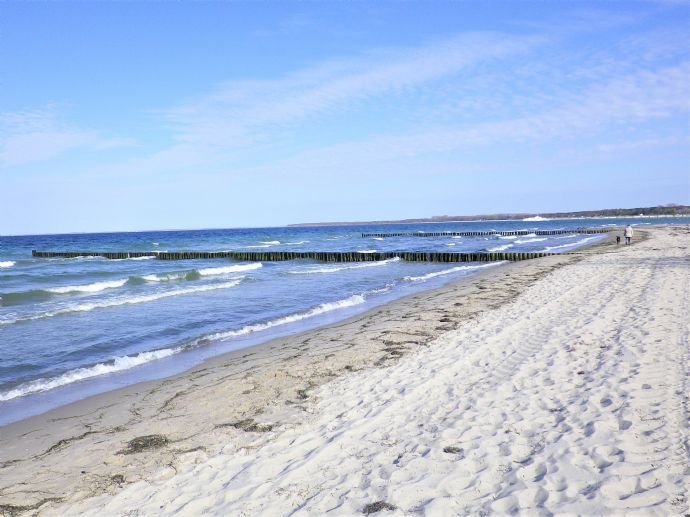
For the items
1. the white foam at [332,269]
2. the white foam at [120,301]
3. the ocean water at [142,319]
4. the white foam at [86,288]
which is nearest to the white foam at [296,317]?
the ocean water at [142,319]

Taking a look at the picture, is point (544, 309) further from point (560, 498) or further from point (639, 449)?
point (560, 498)

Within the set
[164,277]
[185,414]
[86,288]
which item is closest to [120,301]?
[86,288]

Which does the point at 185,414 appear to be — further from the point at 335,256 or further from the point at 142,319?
the point at 335,256

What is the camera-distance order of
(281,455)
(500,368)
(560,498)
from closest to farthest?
(560,498), (281,455), (500,368)

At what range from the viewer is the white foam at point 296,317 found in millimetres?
12867

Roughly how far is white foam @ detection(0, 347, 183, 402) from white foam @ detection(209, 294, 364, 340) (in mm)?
1528

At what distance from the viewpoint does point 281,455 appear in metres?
5.37

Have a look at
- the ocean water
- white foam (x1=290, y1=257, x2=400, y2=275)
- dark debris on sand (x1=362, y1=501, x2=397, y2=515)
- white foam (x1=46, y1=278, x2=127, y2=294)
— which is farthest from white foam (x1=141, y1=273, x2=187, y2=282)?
dark debris on sand (x1=362, y1=501, x2=397, y2=515)

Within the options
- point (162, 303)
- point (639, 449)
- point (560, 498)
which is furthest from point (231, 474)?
point (162, 303)

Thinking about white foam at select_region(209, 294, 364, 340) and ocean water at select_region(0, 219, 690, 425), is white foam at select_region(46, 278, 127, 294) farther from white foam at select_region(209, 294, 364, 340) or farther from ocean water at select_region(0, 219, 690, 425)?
white foam at select_region(209, 294, 364, 340)

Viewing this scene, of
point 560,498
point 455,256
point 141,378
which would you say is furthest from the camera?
point 455,256

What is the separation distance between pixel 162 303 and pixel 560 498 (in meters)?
16.1

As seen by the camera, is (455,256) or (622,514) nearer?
(622,514)

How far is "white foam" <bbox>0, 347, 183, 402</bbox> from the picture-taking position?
344 inches
